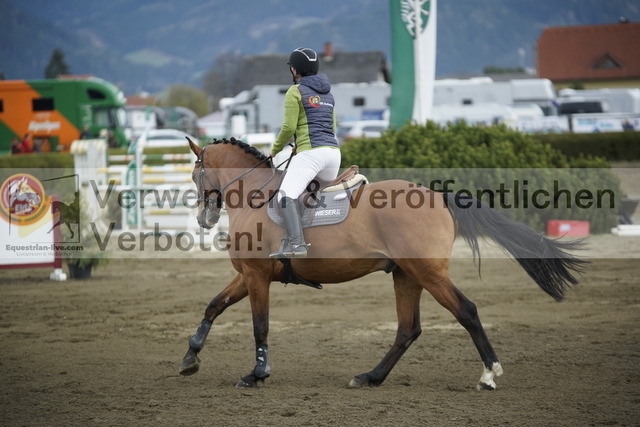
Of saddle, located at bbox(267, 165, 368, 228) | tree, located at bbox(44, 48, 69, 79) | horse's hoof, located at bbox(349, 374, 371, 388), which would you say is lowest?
horse's hoof, located at bbox(349, 374, 371, 388)

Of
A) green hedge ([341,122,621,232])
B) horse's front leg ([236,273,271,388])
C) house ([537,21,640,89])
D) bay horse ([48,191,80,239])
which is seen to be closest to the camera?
horse's front leg ([236,273,271,388])

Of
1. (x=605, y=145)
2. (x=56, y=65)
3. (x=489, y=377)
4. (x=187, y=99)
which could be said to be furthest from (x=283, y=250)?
(x=56, y=65)

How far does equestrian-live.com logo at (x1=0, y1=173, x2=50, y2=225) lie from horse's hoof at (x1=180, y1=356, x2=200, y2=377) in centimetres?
669

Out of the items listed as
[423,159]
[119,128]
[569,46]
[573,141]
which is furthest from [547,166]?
[569,46]

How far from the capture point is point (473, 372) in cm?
721

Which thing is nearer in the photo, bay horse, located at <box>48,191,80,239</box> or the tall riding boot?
the tall riding boot

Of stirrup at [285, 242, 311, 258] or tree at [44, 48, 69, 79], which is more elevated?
tree at [44, 48, 69, 79]

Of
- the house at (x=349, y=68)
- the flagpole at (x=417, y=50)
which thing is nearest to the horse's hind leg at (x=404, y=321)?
the flagpole at (x=417, y=50)

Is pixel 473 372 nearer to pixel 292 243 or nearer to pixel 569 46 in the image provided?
pixel 292 243

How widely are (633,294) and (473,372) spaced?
4.86m

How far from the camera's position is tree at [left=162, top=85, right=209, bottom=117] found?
10600 cm

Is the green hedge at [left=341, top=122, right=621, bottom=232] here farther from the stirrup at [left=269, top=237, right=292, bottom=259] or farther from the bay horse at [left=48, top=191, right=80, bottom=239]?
the stirrup at [left=269, top=237, right=292, bottom=259]

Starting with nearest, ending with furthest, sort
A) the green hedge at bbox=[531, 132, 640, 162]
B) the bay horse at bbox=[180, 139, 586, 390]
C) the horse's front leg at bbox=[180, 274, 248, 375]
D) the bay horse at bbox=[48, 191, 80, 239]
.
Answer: the bay horse at bbox=[180, 139, 586, 390]
the horse's front leg at bbox=[180, 274, 248, 375]
the bay horse at bbox=[48, 191, 80, 239]
the green hedge at bbox=[531, 132, 640, 162]

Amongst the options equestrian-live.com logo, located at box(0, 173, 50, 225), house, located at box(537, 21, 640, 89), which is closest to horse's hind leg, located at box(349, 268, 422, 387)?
equestrian-live.com logo, located at box(0, 173, 50, 225)
